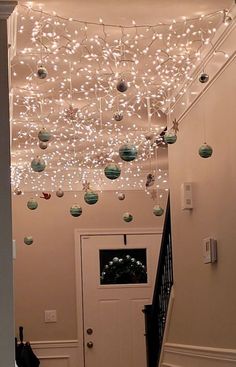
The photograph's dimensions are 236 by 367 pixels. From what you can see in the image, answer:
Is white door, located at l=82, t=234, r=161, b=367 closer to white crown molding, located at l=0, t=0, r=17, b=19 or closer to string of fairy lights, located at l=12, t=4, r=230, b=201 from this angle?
string of fairy lights, located at l=12, t=4, r=230, b=201

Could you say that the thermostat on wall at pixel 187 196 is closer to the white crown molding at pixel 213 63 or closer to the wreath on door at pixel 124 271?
the white crown molding at pixel 213 63

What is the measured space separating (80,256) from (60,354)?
124 cm

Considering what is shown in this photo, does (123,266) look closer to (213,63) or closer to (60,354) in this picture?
(60,354)

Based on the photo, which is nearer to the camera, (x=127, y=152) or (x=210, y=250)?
(x=127, y=152)

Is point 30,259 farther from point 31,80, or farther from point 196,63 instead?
point 196,63

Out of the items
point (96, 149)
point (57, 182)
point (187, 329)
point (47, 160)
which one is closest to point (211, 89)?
point (187, 329)

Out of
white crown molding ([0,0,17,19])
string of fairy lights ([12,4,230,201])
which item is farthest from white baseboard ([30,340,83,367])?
white crown molding ([0,0,17,19])

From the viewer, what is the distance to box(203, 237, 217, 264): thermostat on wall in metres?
4.74

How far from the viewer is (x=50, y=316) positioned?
8.74m

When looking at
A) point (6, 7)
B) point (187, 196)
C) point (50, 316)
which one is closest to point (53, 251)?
point (50, 316)

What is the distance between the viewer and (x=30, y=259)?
887cm

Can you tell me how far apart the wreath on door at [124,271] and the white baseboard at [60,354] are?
92 centimetres

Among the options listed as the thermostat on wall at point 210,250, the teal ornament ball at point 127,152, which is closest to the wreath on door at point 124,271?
the thermostat on wall at point 210,250

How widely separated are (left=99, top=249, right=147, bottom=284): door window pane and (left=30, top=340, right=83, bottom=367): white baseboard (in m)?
0.91
